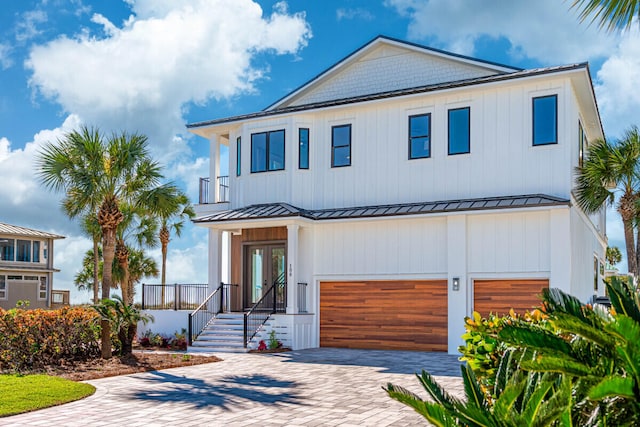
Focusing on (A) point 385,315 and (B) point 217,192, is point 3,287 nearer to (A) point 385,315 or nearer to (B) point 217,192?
(B) point 217,192

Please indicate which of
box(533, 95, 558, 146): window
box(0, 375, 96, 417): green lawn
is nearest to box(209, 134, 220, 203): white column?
box(533, 95, 558, 146): window

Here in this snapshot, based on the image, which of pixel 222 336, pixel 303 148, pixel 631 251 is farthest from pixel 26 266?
pixel 631 251

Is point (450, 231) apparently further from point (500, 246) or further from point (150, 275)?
point (150, 275)

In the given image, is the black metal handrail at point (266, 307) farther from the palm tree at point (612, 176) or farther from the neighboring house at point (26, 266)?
the neighboring house at point (26, 266)

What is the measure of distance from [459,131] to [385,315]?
18.8ft

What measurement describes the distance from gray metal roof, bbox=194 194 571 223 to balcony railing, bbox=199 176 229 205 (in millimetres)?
1057

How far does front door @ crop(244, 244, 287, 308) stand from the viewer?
2102 cm

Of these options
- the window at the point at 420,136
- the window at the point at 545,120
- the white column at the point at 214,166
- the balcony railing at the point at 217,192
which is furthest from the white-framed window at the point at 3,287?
the window at the point at 545,120

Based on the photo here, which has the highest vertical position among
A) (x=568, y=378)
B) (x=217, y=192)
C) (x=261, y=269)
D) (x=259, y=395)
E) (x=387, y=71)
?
(x=387, y=71)

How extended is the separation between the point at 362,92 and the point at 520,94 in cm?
594

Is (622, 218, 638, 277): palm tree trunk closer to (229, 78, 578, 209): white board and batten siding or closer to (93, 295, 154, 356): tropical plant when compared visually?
(229, 78, 578, 209): white board and batten siding

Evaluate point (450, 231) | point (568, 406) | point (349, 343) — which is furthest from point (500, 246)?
point (568, 406)

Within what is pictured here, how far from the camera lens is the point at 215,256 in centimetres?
2142

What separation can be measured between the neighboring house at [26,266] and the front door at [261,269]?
25.6 metres
